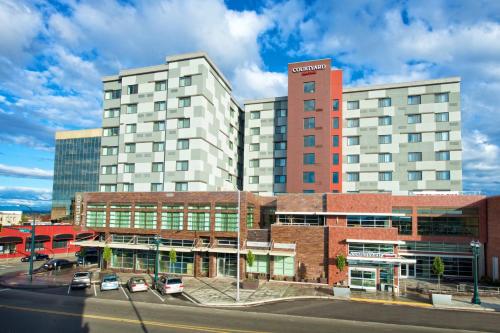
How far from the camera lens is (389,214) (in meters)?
39.5

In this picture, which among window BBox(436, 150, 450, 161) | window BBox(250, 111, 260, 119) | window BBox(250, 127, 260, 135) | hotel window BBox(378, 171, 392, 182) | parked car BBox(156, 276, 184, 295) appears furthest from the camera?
window BBox(250, 111, 260, 119)

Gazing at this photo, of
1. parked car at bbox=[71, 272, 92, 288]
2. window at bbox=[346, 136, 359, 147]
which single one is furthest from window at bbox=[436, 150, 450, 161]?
parked car at bbox=[71, 272, 92, 288]

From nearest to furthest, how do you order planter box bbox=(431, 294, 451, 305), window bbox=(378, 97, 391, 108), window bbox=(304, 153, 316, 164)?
planter box bbox=(431, 294, 451, 305) → window bbox=(304, 153, 316, 164) → window bbox=(378, 97, 391, 108)

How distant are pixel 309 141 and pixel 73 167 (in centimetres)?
9152

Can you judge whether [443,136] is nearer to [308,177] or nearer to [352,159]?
[352,159]

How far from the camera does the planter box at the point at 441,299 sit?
3072 centimetres

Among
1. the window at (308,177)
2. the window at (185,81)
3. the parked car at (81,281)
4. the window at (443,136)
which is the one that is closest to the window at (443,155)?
the window at (443,136)

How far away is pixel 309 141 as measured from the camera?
58.7 metres

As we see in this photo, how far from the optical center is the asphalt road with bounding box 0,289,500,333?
22656mm

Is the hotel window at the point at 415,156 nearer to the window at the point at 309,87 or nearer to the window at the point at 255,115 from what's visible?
the window at the point at 309,87

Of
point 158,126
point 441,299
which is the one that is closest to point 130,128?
point 158,126

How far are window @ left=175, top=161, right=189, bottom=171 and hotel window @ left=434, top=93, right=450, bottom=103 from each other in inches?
1576

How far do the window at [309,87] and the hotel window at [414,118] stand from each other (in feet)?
52.6

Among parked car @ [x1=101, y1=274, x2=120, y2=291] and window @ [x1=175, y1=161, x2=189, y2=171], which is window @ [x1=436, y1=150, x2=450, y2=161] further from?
parked car @ [x1=101, y1=274, x2=120, y2=291]
